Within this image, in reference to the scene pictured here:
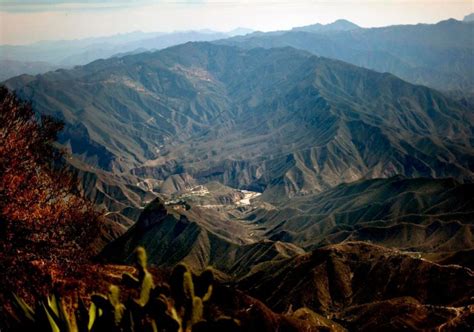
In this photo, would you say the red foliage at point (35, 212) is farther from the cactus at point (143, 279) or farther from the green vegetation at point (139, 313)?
the cactus at point (143, 279)

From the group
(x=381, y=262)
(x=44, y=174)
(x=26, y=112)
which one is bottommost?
(x=381, y=262)

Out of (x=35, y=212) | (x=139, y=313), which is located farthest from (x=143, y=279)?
(x=35, y=212)

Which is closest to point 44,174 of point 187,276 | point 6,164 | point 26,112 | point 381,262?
point 6,164

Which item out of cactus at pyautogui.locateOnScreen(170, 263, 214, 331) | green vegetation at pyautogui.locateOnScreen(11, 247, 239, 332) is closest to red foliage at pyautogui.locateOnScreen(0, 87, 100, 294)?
green vegetation at pyautogui.locateOnScreen(11, 247, 239, 332)

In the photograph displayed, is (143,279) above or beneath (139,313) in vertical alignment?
above

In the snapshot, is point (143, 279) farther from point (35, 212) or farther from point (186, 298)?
point (35, 212)

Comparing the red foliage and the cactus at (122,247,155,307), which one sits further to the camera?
the red foliage

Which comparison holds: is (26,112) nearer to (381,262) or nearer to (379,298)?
(379,298)

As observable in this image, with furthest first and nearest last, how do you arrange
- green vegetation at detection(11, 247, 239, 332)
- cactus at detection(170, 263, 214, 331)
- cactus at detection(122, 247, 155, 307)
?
cactus at detection(170, 263, 214, 331)
cactus at detection(122, 247, 155, 307)
green vegetation at detection(11, 247, 239, 332)

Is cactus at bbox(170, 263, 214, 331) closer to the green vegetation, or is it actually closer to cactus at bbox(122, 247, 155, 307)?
the green vegetation
